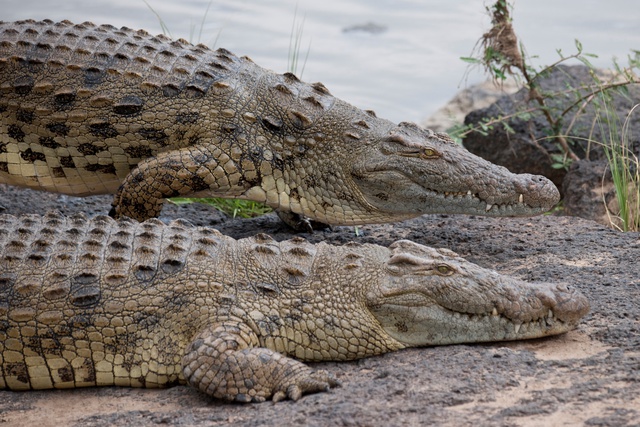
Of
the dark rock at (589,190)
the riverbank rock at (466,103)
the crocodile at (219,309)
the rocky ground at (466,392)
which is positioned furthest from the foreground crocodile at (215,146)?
the riverbank rock at (466,103)

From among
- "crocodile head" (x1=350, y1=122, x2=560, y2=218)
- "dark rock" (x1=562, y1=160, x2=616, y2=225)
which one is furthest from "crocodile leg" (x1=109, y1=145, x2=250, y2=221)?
"dark rock" (x1=562, y1=160, x2=616, y2=225)

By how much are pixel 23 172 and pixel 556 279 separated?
3.45 metres

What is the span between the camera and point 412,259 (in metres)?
4.09

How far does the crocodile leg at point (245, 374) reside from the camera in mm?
3637

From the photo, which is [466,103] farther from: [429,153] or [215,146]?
[215,146]

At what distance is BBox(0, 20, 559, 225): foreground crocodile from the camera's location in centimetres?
533

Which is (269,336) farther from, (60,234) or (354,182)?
(354,182)

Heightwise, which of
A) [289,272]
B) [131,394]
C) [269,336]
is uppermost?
[289,272]

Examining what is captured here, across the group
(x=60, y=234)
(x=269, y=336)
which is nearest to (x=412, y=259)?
(x=269, y=336)

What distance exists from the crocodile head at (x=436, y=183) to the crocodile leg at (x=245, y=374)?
1877 millimetres

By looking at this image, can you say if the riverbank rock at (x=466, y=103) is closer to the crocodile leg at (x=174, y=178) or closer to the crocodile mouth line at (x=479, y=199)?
the crocodile mouth line at (x=479, y=199)

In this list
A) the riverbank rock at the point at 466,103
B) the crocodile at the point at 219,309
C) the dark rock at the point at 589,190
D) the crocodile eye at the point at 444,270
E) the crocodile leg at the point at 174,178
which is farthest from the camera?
the riverbank rock at the point at 466,103

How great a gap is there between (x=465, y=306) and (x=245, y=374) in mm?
1075

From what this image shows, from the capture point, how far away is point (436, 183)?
17.4ft
